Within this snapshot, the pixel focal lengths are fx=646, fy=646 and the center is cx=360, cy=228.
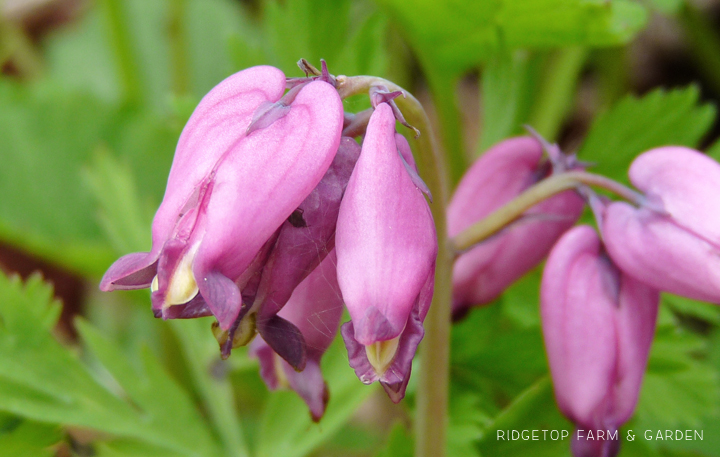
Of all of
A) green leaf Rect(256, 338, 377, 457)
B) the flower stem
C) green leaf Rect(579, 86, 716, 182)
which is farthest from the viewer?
green leaf Rect(579, 86, 716, 182)

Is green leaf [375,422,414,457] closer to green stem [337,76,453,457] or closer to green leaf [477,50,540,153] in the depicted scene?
green stem [337,76,453,457]

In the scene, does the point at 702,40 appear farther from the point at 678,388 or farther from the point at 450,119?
the point at 678,388

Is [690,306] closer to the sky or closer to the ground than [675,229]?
closer to the ground

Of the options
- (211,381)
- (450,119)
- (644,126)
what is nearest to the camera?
(644,126)

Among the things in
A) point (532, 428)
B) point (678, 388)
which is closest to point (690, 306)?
point (678, 388)

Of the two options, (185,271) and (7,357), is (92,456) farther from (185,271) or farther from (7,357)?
(185,271)

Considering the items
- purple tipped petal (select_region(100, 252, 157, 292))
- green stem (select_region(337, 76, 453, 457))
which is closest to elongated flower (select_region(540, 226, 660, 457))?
green stem (select_region(337, 76, 453, 457))
